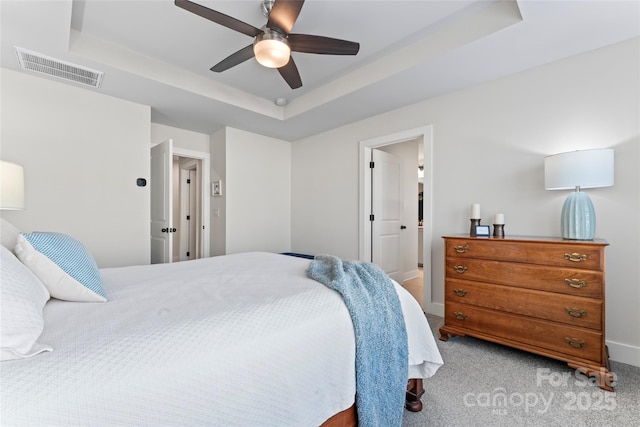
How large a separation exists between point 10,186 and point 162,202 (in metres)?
1.67

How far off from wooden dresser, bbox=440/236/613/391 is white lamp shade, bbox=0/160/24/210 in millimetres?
3225

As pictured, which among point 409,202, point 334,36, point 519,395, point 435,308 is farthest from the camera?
point 409,202

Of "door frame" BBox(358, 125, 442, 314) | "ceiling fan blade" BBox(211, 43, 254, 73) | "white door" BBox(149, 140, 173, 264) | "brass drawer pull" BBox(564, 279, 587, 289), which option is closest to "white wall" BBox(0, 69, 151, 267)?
"white door" BBox(149, 140, 173, 264)

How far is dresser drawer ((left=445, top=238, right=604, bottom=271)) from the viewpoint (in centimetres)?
186

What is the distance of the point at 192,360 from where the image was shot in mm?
800

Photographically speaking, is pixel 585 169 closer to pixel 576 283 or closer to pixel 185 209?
pixel 576 283

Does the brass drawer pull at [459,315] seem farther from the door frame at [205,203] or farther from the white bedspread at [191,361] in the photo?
the door frame at [205,203]

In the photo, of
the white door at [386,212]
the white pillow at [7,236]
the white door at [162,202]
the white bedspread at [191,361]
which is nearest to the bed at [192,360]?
the white bedspread at [191,361]

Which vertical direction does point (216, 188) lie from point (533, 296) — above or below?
above

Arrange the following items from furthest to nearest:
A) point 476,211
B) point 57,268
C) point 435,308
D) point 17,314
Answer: point 435,308 < point 476,211 < point 57,268 < point 17,314

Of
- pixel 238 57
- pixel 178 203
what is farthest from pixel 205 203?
pixel 238 57

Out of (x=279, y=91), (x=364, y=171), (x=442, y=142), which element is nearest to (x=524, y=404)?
(x=442, y=142)

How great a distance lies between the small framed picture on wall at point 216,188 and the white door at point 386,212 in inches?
87.9

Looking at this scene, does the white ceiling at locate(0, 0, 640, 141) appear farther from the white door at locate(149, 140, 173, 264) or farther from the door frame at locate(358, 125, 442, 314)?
the white door at locate(149, 140, 173, 264)
